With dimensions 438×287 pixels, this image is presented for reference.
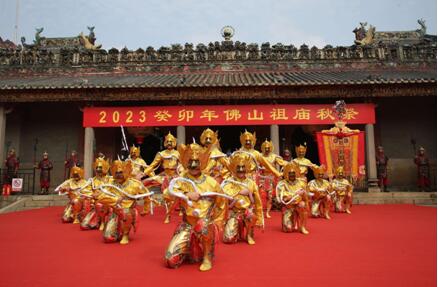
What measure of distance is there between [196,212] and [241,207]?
141 cm

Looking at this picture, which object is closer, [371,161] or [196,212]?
[196,212]

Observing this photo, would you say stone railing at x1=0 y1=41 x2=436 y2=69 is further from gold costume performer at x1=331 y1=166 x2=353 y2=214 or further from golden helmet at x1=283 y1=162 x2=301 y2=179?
golden helmet at x1=283 y1=162 x2=301 y2=179

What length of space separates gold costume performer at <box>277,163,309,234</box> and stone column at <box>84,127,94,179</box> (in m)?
7.93

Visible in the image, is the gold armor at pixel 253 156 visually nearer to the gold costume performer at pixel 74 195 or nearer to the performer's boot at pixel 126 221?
the performer's boot at pixel 126 221

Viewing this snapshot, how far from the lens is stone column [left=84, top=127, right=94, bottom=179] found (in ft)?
36.5

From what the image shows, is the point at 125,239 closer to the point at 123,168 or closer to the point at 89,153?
the point at 123,168

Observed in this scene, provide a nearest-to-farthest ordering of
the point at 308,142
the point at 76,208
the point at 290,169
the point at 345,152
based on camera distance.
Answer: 1. the point at 290,169
2. the point at 76,208
3. the point at 345,152
4. the point at 308,142

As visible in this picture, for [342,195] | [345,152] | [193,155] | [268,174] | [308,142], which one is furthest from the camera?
[308,142]

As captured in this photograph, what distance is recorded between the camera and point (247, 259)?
12.3ft

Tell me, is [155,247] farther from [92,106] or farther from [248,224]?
[92,106]

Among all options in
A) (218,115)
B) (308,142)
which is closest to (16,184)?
(218,115)

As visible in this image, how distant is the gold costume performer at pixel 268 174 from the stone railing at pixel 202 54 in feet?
26.3

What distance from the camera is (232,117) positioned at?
11.4m

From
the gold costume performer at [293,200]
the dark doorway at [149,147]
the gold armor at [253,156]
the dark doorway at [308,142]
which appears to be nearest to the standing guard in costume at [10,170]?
the dark doorway at [149,147]
